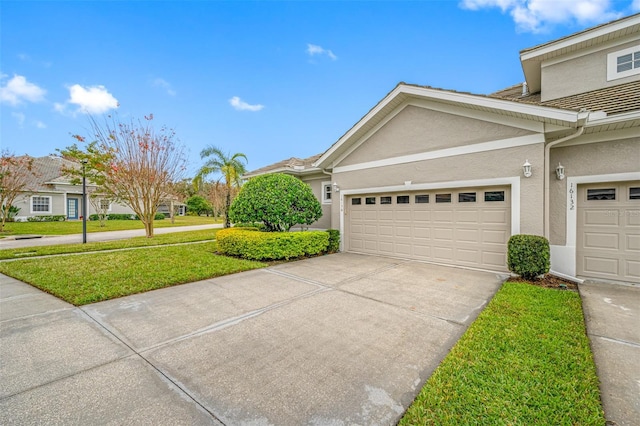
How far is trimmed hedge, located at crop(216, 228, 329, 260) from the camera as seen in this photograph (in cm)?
877

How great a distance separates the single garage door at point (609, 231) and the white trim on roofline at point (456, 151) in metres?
1.73

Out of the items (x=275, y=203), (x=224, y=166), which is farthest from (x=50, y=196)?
(x=275, y=203)

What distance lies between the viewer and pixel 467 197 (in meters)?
7.64

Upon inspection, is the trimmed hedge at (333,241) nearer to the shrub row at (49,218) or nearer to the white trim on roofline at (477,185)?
the white trim on roofline at (477,185)

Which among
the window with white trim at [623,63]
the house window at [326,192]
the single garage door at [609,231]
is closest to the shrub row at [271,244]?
the house window at [326,192]

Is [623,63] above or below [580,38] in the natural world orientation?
below

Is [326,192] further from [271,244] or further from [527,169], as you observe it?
[527,169]

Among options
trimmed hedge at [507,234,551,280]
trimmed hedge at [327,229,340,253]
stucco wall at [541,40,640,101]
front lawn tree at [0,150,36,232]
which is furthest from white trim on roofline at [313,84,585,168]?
front lawn tree at [0,150,36,232]

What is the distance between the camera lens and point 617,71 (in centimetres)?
751

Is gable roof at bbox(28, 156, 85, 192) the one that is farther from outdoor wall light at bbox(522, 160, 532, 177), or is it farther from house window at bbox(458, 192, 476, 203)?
outdoor wall light at bbox(522, 160, 532, 177)

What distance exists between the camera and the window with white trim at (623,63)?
727cm

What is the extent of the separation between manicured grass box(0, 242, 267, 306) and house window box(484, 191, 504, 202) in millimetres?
6579

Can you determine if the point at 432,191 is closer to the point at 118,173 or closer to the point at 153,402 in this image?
the point at 153,402

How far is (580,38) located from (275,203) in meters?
10.1
